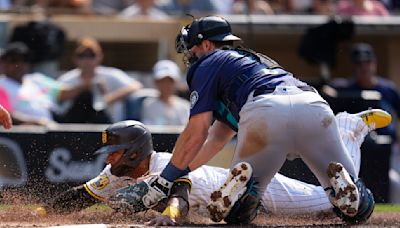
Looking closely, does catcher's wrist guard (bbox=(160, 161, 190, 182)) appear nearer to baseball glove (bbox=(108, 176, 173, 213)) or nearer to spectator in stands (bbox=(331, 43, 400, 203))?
baseball glove (bbox=(108, 176, 173, 213))

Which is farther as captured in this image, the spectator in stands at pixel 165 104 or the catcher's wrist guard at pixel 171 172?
the spectator in stands at pixel 165 104

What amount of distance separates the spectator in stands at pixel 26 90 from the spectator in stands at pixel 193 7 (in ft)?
7.76

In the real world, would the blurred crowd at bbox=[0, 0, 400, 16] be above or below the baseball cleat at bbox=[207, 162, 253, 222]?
below

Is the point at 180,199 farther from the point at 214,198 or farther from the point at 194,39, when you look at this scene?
the point at 194,39

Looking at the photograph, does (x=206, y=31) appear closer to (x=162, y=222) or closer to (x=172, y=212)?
(x=172, y=212)

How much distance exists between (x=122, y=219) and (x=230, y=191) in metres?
1.06

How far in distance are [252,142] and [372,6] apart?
8443 millimetres

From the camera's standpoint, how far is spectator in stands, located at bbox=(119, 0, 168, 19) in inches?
546

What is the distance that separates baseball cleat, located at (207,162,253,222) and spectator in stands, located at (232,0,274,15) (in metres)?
7.78

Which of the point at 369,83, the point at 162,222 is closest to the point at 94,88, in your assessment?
the point at 369,83

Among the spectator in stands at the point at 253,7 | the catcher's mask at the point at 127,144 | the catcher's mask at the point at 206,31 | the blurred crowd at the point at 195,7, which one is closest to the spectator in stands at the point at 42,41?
the blurred crowd at the point at 195,7

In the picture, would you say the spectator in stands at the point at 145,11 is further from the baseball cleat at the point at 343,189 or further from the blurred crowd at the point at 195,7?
the baseball cleat at the point at 343,189

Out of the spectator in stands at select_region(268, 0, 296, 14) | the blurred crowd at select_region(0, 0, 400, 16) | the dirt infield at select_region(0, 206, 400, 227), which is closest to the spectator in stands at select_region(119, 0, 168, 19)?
the blurred crowd at select_region(0, 0, 400, 16)

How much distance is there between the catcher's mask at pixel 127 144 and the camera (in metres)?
7.26
